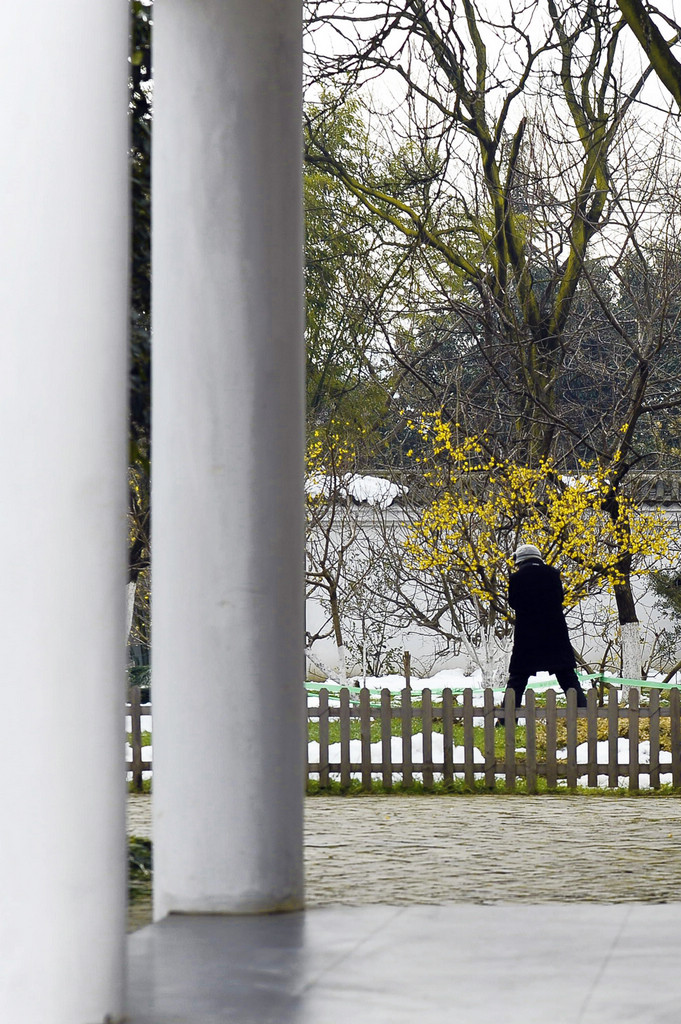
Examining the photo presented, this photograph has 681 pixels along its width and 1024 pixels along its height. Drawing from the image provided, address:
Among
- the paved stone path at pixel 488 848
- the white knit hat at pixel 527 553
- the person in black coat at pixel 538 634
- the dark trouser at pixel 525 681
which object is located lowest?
the paved stone path at pixel 488 848

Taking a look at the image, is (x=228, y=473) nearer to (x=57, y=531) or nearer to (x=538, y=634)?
(x=57, y=531)

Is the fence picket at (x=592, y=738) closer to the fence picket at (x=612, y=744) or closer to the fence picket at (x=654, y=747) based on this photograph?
the fence picket at (x=612, y=744)

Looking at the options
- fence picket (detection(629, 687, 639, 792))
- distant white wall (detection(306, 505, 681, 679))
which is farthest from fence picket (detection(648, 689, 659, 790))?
distant white wall (detection(306, 505, 681, 679))

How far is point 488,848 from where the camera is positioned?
671cm

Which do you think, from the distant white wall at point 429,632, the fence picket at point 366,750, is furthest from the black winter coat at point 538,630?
the distant white wall at point 429,632

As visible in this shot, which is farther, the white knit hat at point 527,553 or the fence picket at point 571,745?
the white knit hat at point 527,553

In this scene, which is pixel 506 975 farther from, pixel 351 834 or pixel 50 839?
pixel 351 834

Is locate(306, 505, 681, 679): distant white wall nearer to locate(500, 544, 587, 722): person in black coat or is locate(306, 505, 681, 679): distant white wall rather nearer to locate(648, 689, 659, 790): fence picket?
locate(500, 544, 587, 722): person in black coat

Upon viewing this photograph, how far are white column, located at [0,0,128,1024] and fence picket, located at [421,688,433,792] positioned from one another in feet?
22.8

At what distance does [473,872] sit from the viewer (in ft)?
19.3

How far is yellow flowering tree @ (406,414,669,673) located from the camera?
44.9 ft

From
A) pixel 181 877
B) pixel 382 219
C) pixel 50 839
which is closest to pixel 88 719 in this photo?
pixel 50 839

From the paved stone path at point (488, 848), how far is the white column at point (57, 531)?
2381 millimetres

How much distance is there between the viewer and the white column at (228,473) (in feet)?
15.1
